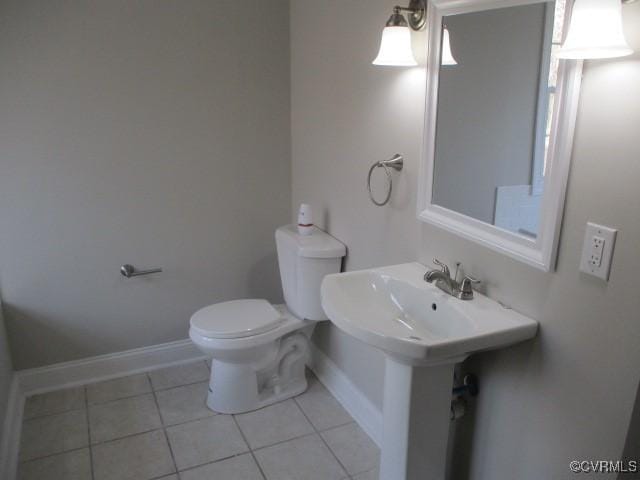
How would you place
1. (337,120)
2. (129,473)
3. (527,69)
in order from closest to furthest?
(527,69)
(129,473)
(337,120)

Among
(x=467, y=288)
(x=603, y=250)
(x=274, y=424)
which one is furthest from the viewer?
(x=274, y=424)

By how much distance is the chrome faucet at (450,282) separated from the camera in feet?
5.32

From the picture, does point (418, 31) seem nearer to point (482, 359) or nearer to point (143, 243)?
point (482, 359)

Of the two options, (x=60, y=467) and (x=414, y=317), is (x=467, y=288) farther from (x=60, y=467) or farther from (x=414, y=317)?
(x=60, y=467)

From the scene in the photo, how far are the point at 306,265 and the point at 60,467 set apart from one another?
1.30 meters

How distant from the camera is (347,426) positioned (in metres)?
2.44

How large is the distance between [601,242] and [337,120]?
55.1 inches

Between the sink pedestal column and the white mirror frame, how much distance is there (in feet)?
1.35

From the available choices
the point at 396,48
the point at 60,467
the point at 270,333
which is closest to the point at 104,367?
the point at 60,467

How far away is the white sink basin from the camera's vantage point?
1.39 m

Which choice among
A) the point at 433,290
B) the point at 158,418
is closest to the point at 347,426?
the point at 158,418

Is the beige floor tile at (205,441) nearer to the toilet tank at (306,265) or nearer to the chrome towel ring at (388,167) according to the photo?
the toilet tank at (306,265)

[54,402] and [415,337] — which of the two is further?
[54,402]

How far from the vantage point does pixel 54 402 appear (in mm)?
2596
